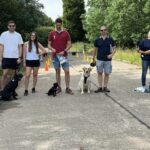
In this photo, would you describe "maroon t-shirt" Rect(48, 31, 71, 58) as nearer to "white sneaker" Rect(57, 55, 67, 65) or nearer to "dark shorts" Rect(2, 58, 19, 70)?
"white sneaker" Rect(57, 55, 67, 65)

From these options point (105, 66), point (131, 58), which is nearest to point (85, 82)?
point (105, 66)

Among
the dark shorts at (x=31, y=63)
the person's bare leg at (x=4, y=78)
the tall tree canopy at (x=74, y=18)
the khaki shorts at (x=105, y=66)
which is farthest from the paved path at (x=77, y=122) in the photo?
the tall tree canopy at (x=74, y=18)

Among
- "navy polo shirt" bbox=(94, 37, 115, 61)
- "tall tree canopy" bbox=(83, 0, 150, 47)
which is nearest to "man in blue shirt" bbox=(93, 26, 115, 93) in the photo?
"navy polo shirt" bbox=(94, 37, 115, 61)

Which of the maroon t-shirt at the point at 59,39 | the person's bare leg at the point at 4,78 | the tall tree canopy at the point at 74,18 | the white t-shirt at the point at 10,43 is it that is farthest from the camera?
the tall tree canopy at the point at 74,18

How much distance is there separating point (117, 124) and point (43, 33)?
230 feet

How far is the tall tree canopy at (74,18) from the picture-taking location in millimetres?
79562

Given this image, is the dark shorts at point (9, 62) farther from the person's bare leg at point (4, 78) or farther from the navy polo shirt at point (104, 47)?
the navy polo shirt at point (104, 47)

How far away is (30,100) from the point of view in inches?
523

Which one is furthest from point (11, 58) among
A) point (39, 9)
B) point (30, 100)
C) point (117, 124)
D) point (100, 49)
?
point (39, 9)

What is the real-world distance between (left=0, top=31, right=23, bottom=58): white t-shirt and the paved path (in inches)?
49.6

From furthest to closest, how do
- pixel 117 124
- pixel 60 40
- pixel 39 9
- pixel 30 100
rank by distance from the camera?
pixel 39 9, pixel 60 40, pixel 30 100, pixel 117 124

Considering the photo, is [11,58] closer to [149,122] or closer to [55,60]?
[55,60]

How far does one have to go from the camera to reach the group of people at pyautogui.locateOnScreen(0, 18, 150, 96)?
13.7 meters

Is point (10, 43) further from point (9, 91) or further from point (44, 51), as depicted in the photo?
point (9, 91)
